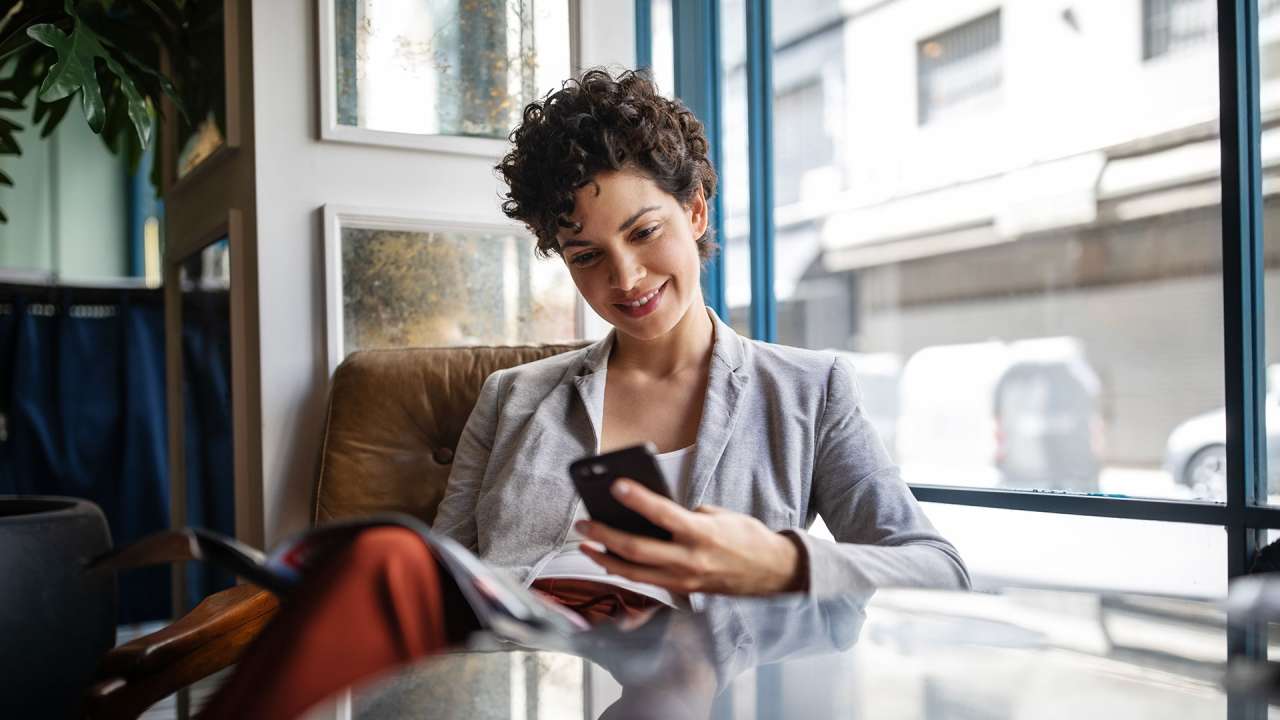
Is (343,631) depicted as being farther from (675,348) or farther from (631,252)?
(675,348)

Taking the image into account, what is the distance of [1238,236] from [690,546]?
1.08 metres

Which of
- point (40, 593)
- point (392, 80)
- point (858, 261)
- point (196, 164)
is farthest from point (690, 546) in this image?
point (858, 261)

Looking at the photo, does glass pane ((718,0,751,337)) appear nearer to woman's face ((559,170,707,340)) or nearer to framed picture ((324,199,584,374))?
framed picture ((324,199,584,374))

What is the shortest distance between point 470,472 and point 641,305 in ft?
1.36

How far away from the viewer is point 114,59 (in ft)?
6.66

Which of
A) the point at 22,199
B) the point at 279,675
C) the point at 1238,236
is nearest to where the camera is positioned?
the point at 279,675

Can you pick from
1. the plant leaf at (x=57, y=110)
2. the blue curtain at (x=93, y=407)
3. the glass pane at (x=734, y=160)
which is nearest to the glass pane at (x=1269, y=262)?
the glass pane at (x=734, y=160)

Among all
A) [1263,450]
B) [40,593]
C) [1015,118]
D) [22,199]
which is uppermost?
[1015,118]

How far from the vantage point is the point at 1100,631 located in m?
0.90

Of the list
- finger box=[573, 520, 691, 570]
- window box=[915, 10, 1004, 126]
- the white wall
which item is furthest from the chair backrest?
window box=[915, 10, 1004, 126]

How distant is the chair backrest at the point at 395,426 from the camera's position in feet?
5.81

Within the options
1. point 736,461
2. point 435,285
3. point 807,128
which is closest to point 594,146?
point 736,461

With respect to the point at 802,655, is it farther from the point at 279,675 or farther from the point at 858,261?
the point at 858,261

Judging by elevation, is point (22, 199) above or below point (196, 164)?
above
